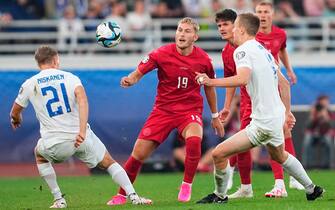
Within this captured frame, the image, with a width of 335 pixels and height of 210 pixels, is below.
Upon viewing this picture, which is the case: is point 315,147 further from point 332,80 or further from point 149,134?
point 149,134

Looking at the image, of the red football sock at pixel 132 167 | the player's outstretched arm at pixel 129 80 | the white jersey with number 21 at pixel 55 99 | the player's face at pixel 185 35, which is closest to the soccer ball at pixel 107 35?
the player's outstretched arm at pixel 129 80

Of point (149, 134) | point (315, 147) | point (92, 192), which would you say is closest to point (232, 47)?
point (149, 134)

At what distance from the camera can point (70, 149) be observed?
11.4 meters

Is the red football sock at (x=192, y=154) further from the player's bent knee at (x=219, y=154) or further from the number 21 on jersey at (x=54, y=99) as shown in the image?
the number 21 on jersey at (x=54, y=99)

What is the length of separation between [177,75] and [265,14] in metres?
1.86

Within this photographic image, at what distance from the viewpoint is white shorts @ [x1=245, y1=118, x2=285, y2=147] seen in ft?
35.8

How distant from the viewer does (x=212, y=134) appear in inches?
886

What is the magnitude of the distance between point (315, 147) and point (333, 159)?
0.48 meters

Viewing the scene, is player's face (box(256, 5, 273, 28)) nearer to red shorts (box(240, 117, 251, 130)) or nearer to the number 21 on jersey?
red shorts (box(240, 117, 251, 130))

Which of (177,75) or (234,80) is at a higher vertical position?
(234,80)

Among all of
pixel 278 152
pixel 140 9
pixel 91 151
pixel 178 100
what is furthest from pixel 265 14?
pixel 140 9

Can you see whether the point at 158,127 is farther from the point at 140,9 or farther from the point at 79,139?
→ the point at 140,9

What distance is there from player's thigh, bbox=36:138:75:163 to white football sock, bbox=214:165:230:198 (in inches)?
67.4

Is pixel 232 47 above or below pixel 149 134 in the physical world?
above
